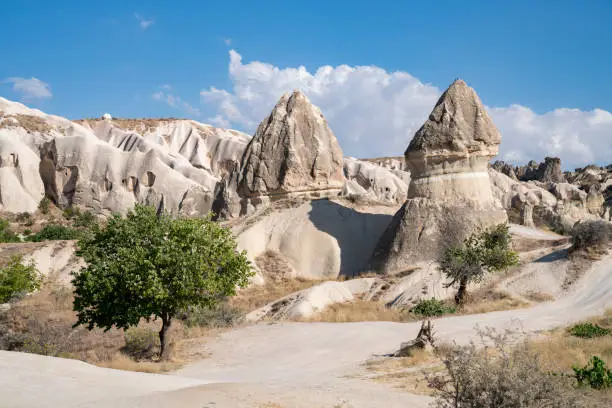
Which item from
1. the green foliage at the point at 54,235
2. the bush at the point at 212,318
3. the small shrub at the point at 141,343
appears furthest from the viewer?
the green foliage at the point at 54,235

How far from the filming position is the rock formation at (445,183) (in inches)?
766

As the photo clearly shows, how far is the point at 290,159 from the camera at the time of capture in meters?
26.8

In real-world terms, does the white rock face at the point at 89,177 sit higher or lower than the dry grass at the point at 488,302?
higher

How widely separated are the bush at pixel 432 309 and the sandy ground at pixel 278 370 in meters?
0.98

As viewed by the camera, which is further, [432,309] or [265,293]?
[265,293]

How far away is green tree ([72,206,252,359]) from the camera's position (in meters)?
10.4

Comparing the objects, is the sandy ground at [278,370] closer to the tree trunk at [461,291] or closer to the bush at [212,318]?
the bush at [212,318]

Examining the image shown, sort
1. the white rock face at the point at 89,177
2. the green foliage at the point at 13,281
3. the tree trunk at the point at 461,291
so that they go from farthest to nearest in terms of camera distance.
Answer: the white rock face at the point at 89,177
the green foliage at the point at 13,281
the tree trunk at the point at 461,291

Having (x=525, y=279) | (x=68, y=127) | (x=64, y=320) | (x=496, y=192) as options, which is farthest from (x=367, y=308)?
(x=68, y=127)

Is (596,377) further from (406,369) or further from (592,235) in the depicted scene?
(592,235)

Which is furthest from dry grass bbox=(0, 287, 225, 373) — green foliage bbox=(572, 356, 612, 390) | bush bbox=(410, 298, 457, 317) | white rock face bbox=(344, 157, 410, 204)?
white rock face bbox=(344, 157, 410, 204)

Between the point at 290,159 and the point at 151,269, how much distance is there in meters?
16.9

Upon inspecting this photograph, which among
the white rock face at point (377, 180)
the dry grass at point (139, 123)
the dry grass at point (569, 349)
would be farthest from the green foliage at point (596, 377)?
the dry grass at point (139, 123)

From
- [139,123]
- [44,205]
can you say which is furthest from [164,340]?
[139,123]
